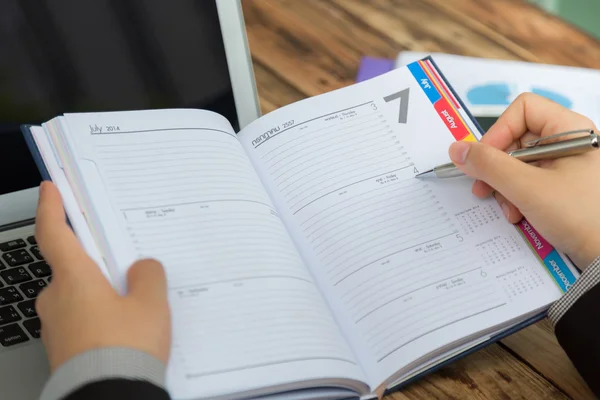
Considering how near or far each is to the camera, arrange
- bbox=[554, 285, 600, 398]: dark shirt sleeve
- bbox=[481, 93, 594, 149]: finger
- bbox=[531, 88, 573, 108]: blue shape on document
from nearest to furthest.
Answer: bbox=[554, 285, 600, 398]: dark shirt sleeve, bbox=[481, 93, 594, 149]: finger, bbox=[531, 88, 573, 108]: blue shape on document

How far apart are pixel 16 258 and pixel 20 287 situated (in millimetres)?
35

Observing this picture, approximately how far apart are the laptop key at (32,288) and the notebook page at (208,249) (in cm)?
13

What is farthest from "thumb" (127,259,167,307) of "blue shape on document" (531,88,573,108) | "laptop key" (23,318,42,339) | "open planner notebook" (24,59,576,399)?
"blue shape on document" (531,88,573,108)

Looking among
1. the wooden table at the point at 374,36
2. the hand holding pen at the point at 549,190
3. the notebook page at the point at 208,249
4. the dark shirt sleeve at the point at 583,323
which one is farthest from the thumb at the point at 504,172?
the wooden table at the point at 374,36

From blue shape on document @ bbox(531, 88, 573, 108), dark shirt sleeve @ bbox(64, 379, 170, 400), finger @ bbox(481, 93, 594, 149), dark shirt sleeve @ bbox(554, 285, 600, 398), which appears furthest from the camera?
blue shape on document @ bbox(531, 88, 573, 108)

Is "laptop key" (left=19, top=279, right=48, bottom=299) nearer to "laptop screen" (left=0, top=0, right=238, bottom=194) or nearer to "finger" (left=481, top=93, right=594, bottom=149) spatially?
"laptop screen" (left=0, top=0, right=238, bottom=194)

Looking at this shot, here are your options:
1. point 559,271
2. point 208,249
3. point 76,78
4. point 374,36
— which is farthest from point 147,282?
point 374,36

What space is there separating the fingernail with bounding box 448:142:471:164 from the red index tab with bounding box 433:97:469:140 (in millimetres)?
54

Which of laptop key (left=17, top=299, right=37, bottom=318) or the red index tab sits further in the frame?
the red index tab

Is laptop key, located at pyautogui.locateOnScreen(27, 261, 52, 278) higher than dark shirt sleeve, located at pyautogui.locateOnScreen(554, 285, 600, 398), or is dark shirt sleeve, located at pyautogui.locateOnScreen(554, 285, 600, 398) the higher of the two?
laptop key, located at pyautogui.locateOnScreen(27, 261, 52, 278)

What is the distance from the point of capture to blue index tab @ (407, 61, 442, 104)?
0.81 metres

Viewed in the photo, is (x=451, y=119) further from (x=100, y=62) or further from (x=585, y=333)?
(x=100, y=62)

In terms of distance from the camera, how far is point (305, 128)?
0.78 meters

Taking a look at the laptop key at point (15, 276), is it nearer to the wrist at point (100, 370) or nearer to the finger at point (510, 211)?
the wrist at point (100, 370)
